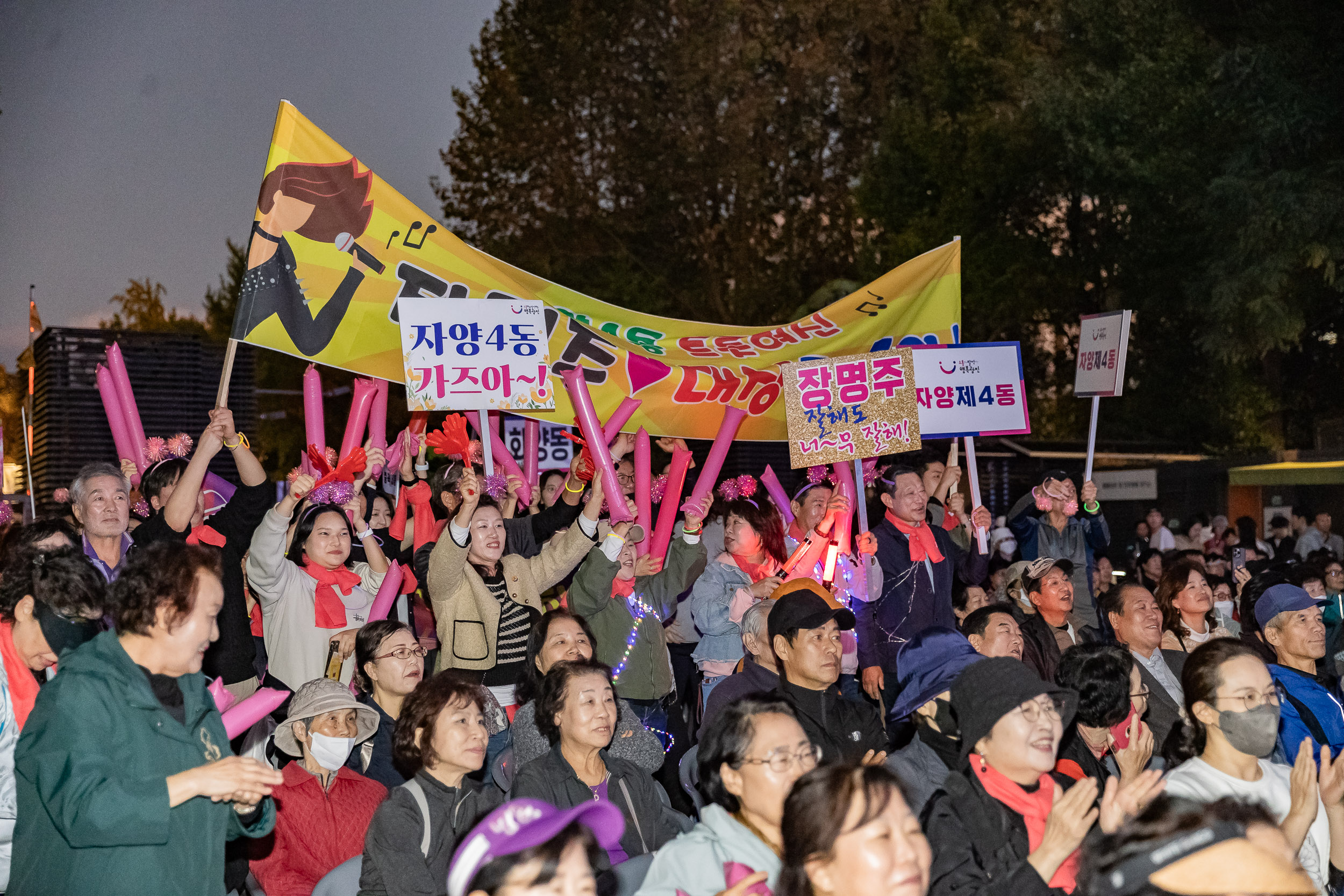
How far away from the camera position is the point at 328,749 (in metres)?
4.71

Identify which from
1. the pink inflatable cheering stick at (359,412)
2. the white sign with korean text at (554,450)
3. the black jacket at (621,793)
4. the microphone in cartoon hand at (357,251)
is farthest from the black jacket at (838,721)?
the white sign with korean text at (554,450)

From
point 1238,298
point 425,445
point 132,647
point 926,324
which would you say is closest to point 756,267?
point 1238,298

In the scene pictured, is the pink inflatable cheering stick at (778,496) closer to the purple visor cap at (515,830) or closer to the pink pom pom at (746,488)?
the pink pom pom at (746,488)

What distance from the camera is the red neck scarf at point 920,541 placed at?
7020 mm

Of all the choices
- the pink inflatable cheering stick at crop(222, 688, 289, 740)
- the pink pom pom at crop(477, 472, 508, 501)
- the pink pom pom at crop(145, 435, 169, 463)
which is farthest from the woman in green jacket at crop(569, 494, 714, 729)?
the pink inflatable cheering stick at crop(222, 688, 289, 740)

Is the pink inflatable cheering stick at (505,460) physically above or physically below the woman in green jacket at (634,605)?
above

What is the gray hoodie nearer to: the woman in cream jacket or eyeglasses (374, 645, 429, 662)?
eyeglasses (374, 645, 429, 662)

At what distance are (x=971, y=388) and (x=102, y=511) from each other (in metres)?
5.27

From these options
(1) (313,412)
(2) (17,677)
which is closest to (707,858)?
(2) (17,677)

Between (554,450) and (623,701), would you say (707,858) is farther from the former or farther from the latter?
(554,450)

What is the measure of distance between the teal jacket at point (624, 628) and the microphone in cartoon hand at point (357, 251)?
8.14ft

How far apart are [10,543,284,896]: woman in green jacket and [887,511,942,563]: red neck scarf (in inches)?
175

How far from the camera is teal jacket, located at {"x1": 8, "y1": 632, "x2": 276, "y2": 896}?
121 inches

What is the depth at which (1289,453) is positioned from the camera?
875 inches
